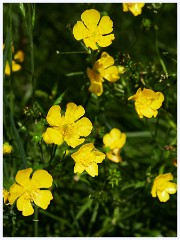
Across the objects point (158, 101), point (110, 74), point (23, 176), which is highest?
point (110, 74)

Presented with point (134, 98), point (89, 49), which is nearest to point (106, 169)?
point (134, 98)

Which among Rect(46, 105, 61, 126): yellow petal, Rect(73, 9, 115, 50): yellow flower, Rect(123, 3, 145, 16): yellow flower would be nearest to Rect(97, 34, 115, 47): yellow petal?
Rect(73, 9, 115, 50): yellow flower

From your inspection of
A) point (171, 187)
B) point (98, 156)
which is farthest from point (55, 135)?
point (171, 187)

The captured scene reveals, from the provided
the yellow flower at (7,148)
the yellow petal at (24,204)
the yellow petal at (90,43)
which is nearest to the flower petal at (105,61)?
the yellow petal at (90,43)

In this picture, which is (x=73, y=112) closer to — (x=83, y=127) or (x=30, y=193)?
(x=83, y=127)

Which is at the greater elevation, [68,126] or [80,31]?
[80,31]

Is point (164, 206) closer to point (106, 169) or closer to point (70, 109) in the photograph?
point (106, 169)

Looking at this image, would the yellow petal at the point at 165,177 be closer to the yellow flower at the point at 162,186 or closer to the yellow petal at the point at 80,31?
the yellow flower at the point at 162,186

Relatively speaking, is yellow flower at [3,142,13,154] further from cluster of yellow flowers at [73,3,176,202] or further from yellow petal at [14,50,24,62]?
yellow petal at [14,50,24,62]
